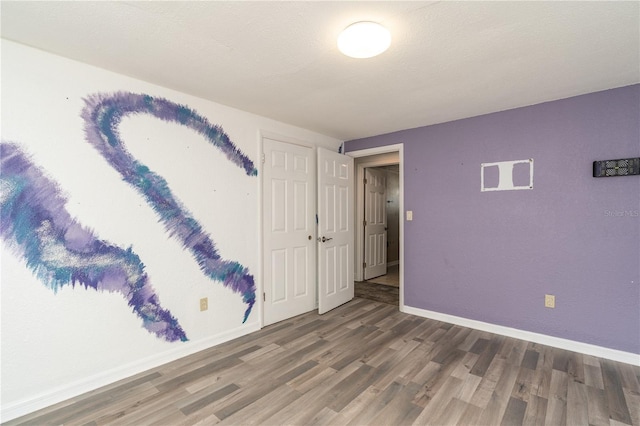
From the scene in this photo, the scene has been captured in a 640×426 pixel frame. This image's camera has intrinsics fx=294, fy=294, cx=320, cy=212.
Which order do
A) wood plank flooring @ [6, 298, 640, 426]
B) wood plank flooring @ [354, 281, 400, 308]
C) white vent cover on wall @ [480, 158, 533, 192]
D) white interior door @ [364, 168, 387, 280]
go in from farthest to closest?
white interior door @ [364, 168, 387, 280] → wood plank flooring @ [354, 281, 400, 308] → white vent cover on wall @ [480, 158, 533, 192] → wood plank flooring @ [6, 298, 640, 426]

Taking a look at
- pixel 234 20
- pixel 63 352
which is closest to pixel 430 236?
pixel 234 20

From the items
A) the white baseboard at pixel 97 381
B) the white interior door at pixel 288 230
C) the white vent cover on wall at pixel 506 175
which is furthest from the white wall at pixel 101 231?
the white vent cover on wall at pixel 506 175

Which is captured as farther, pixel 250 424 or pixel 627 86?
pixel 627 86

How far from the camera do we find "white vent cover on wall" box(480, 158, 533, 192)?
2.91 meters

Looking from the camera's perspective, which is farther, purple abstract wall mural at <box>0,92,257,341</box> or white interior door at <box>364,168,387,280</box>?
white interior door at <box>364,168,387,280</box>

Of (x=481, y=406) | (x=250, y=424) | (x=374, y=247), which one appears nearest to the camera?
(x=250, y=424)

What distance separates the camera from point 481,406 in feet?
6.25

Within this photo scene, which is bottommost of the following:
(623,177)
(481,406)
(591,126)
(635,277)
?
(481,406)

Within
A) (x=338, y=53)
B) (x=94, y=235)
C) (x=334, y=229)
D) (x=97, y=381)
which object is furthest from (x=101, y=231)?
(x=334, y=229)

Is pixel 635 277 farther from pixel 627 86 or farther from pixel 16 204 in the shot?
pixel 16 204

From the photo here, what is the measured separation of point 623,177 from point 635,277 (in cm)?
83

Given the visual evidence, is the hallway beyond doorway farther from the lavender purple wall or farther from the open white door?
the lavender purple wall

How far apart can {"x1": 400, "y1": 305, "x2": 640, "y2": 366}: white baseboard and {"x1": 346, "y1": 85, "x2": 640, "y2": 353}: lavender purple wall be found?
5 centimetres

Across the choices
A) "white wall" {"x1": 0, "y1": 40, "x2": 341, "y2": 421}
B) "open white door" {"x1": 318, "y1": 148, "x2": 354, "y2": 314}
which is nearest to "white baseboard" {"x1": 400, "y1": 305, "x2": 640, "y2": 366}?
"open white door" {"x1": 318, "y1": 148, "x2": 354, "y2": 314}
